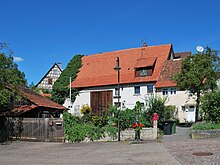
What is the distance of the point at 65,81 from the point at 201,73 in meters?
25.4

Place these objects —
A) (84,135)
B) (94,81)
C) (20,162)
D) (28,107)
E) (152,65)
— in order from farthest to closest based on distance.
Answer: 1. (94,81)
2. (152,65)
3. (28,107)
4. (84,135)
5. (20,162)

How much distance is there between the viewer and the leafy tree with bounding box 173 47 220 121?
29.6 meters

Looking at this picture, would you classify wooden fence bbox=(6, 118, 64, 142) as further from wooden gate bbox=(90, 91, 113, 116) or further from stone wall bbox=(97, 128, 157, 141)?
wooden gate bbox=(90, 91, 113, 116)

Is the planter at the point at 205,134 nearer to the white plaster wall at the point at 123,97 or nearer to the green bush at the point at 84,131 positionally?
the green bush at the point at 84,131

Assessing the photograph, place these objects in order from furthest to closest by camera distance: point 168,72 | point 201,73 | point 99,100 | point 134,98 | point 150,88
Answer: point 99,100 → point 134,98 → point 150,88 → point 168,72 → point 201,73

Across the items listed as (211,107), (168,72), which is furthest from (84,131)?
(168,72)

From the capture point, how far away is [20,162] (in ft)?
40.9

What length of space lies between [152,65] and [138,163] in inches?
1271

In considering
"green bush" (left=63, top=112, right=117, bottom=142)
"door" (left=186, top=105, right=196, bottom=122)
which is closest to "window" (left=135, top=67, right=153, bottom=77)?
"door" (left=186, top=105, right=196, bottom=122)

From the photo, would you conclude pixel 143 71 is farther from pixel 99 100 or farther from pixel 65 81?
pixel 65 81

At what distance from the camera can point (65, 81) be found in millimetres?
49125

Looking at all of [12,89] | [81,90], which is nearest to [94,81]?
[81,90]

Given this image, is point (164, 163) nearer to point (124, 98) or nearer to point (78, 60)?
point (124, 98)

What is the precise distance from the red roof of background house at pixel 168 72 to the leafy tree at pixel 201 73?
8074 mm
